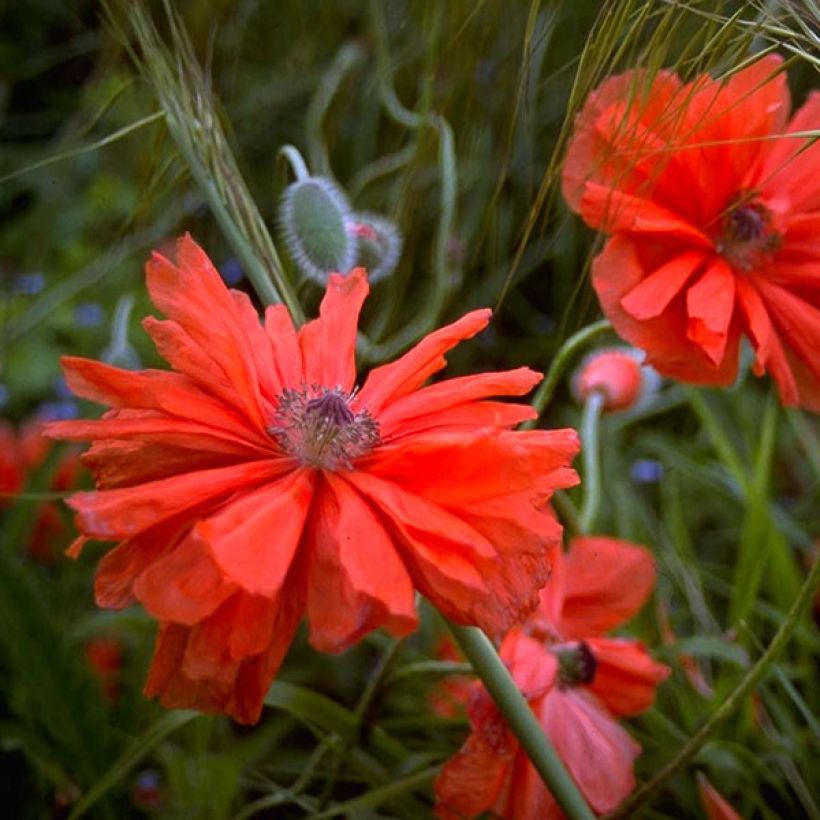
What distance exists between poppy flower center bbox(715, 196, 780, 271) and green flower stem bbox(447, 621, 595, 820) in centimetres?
29

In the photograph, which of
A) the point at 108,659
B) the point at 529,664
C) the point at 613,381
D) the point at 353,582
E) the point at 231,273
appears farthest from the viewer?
the point at 231,273

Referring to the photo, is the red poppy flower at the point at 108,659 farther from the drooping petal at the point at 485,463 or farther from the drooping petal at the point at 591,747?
the drooping petal at the point at 485,463

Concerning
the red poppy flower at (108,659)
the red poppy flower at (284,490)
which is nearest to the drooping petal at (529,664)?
the red poppy flower at (284,490)

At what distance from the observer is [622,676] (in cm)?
75

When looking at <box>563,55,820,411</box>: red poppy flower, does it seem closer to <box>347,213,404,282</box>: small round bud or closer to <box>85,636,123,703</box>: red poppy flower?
<box>347,213,404,282</box>: small round bud

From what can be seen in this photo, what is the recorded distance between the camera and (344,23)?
1707mm

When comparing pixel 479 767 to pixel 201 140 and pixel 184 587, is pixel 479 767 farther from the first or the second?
pixel 201 140

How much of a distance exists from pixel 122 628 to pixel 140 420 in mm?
561

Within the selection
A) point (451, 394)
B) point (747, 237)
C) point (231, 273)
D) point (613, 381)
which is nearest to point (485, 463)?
point (451, 394)

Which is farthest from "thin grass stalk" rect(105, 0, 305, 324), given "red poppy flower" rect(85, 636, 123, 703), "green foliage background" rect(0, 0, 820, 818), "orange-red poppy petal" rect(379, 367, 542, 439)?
"red poppy flower" rect(85, 636, 123, 703)

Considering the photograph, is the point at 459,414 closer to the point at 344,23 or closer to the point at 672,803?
the point at 672,803

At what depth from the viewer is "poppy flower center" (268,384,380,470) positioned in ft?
1.94

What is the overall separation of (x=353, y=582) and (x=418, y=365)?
15 cm

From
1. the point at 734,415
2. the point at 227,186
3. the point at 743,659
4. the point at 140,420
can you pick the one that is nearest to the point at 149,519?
the point at 140,420
